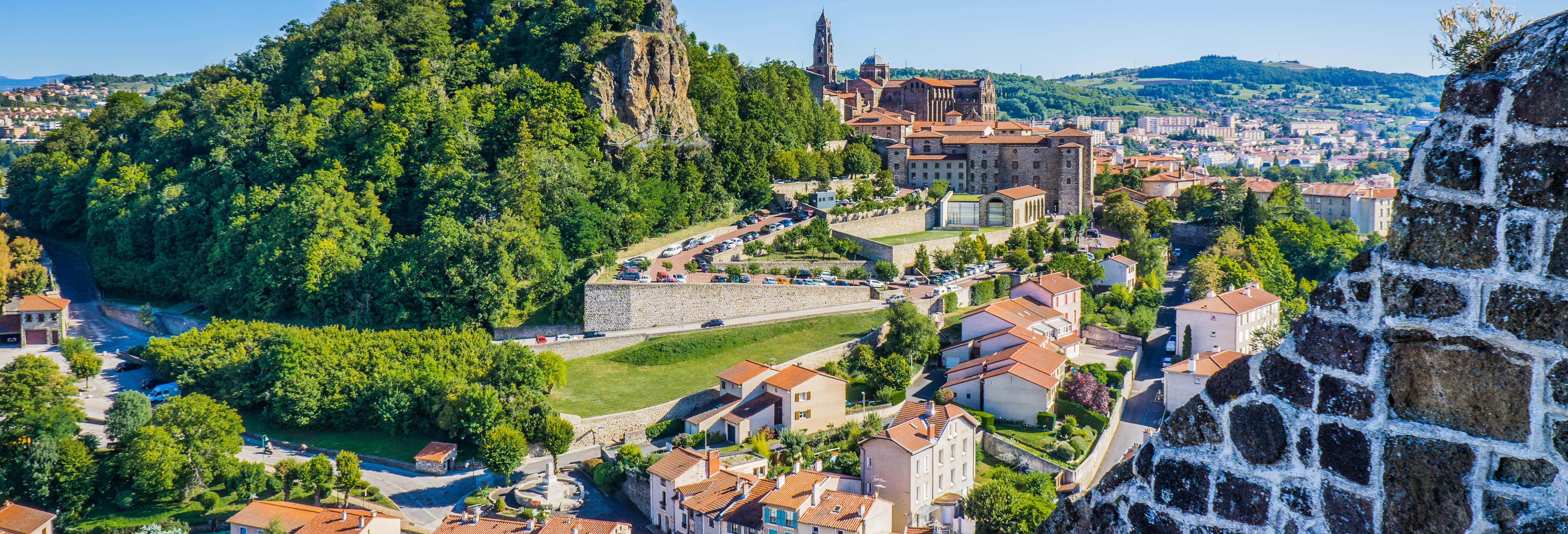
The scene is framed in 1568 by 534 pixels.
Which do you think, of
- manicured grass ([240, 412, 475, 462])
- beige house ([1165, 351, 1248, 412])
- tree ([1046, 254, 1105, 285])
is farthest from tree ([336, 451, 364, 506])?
tree ([1046, 254, 1105, 285])

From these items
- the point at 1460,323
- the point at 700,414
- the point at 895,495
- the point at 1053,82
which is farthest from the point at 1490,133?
the point at 1053,82

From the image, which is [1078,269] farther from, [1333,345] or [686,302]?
[1333,345]

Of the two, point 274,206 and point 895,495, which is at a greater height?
point 274,206

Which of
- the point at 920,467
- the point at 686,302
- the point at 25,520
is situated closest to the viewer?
the point at 920,467

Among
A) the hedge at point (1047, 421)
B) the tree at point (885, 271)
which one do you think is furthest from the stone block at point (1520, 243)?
→ the tree at point (885, 271)

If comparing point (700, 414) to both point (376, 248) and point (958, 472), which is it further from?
point (376, 248)

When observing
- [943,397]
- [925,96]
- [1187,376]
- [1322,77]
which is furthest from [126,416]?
[1322,77]

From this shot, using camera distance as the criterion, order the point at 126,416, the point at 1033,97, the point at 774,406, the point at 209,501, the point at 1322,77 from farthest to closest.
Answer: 1. the point at 1322,77
2. the point at 1033,97
3. the point at 126,416
4. the point at 774,406
5. the point at 209,501
